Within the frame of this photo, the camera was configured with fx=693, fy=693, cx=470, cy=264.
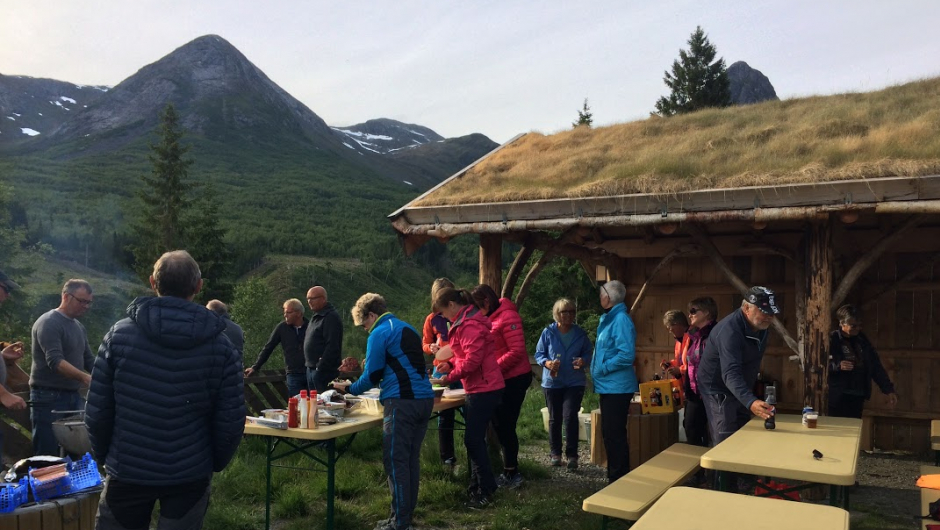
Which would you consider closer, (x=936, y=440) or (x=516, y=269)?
(x=936, y=440)

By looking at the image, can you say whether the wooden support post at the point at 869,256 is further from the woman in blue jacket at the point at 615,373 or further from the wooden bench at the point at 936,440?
the woman in blue jacket at the point at 615,373

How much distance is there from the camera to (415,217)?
24.5 feet

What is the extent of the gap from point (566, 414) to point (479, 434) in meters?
1.76

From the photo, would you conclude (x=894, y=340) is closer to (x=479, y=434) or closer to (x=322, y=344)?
(x=479, y=434)

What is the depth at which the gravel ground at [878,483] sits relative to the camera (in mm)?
5629

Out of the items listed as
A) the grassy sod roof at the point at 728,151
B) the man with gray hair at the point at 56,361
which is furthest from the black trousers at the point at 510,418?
the man with gray hair at the point at 56,361

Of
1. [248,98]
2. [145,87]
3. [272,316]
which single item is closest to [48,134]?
[145,87]

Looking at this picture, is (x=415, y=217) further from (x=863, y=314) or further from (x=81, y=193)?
(x=81, y=193)

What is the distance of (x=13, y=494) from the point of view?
3.18 metres

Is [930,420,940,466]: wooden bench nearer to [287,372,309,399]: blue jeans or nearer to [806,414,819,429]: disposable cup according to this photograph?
[806,414,819,429]: disposable cup

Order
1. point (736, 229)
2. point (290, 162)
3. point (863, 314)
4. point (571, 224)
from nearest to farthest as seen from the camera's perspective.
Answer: point (571, 224), point (863, 314), point (736, 229), point (290, 162)

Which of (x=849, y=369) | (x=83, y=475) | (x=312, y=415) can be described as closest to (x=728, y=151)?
(x=849, y=369)

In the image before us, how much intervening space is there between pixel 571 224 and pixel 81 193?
5954 centimetres

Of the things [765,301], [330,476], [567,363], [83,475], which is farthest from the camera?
[567,363]
